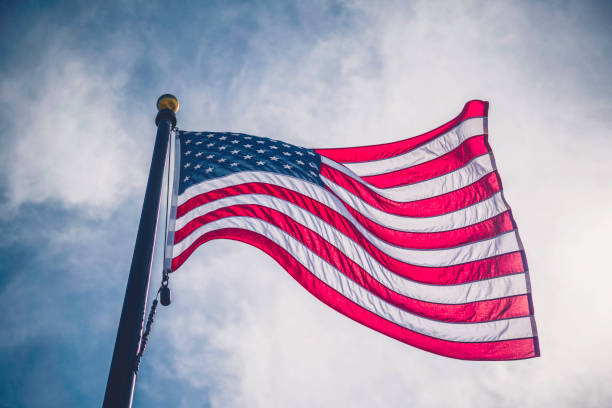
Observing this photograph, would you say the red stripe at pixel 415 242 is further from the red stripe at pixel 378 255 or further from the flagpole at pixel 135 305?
the flagpole at pixel 135 305

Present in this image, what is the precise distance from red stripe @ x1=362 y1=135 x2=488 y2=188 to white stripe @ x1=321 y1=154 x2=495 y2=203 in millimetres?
84

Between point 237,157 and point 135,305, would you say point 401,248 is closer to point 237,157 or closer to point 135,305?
point 237,157

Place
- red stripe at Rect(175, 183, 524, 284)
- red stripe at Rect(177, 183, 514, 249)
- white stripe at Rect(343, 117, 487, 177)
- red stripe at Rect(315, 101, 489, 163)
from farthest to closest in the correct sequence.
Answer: red stripe at Rect(315, 101, 489, 163) < white stripe at Rect(343, 117, 487, 177) < red stripe at Rect(177, 183, 514, 249) < red stripe at Rect(175, 183, 524, 284)

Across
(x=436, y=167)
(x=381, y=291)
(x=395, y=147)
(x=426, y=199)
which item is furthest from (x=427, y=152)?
(x=381, y=291)

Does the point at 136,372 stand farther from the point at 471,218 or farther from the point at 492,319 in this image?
the point at 471,218

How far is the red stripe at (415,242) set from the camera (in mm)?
6891

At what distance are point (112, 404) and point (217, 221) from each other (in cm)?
340

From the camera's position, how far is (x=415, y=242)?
754 cm

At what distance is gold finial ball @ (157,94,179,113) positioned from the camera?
6504 mm

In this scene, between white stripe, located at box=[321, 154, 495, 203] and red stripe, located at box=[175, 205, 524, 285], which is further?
white stripe, located at box=[321, 154, 495, 203]

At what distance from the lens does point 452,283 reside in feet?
23.2

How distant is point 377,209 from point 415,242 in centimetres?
97

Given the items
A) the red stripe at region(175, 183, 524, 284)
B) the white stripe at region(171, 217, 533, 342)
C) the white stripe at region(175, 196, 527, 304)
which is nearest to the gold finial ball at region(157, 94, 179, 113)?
the red stripe at region(175, 183, 524, 284)

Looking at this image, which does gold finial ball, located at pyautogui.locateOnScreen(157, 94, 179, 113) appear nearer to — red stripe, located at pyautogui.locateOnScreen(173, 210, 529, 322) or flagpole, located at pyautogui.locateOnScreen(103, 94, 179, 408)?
flagpole, located at pyautogui.locateOnScreen(103, 94, 179, 408)
